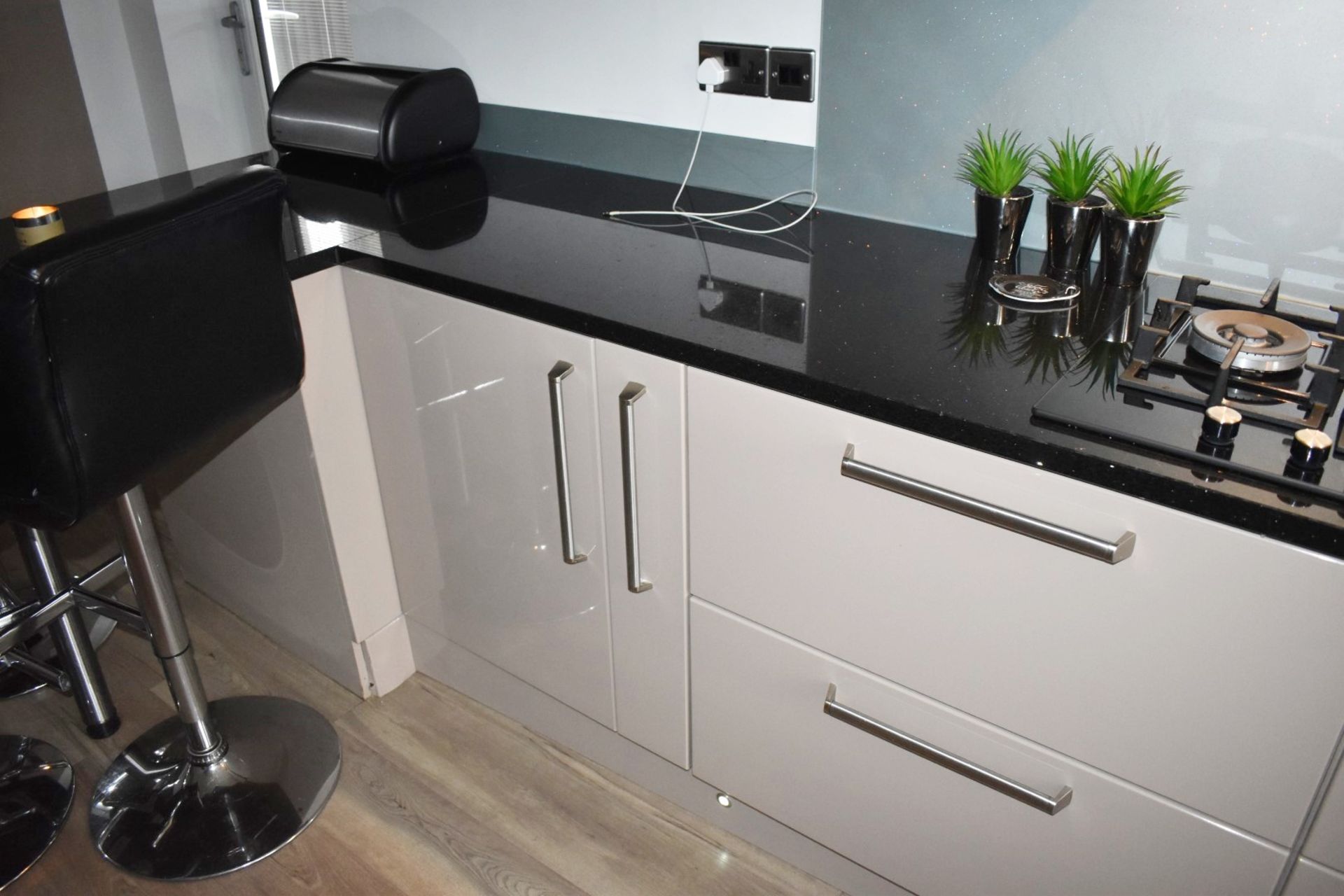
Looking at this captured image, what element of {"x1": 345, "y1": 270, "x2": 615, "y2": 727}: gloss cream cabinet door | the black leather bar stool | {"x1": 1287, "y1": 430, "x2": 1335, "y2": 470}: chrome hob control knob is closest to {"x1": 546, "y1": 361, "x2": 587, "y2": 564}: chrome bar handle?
{"x1": 345, "y1": 270, "x2": 615, "y2": 727}: gloss cream cabinet door

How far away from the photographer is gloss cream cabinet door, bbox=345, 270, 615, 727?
1.42 meters

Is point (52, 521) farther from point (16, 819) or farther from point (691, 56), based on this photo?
point (691, 56)

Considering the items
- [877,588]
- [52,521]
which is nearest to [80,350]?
[52,521]

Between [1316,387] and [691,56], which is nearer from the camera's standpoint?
[1316,387]

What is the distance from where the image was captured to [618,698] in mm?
1643

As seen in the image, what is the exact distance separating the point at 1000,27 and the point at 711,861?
1.29 m

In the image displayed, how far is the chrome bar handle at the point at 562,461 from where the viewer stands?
1.36 m

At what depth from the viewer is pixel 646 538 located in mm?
1432

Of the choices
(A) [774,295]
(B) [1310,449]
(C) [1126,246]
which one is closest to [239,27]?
(A) [774,295]

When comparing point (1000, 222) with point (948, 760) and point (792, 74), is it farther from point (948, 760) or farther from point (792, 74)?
point (948, 760)

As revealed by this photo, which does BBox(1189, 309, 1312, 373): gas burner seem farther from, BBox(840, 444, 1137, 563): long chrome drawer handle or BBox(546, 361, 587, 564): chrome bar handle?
BBox(546, 361, 587, 564): chrome bar handle

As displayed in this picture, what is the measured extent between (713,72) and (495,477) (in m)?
0.72

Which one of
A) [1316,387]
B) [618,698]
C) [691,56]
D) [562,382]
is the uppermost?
[691,56]

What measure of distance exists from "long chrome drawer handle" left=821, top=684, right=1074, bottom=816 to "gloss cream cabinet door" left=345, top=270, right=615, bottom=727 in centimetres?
40
